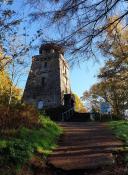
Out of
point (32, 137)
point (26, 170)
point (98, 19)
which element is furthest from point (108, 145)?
point (98, 19)

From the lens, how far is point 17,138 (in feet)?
40.1

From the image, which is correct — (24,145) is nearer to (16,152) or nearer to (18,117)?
(16,152)

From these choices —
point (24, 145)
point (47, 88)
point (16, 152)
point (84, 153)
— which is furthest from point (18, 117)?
point (47, 88)

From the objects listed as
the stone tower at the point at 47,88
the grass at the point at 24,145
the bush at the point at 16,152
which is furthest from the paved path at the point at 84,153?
the stone tower at the point at 47,88

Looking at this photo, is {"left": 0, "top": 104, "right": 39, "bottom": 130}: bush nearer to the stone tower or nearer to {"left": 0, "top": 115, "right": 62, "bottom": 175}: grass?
{"left": 0, "top": 115, "right": 62, "bottom": 175}: grass

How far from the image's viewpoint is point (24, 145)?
11.4 m

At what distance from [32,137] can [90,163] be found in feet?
9.11

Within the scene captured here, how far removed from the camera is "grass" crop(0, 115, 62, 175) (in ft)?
34.5

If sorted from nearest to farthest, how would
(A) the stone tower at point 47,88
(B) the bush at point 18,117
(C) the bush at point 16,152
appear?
1. (C) the bush at point 16,152
2. (B) the bush at point 18,117
3. (A) the stone tower at point 47,88

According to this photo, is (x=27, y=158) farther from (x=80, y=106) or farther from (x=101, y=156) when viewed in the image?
(x=80, y=106)

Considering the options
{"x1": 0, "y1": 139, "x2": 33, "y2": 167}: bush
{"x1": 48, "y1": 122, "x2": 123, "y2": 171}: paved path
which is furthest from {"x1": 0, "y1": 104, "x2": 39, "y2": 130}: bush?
{"x1": 0, "y1": 139, "x2": 33, "y2": 167}: bush

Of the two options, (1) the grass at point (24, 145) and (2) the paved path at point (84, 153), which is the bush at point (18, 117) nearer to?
(1) the grass at point (24, 145)

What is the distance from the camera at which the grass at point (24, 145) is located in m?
10.5

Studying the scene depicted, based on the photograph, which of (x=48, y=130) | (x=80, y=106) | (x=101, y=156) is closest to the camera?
(x=101, y=156)
